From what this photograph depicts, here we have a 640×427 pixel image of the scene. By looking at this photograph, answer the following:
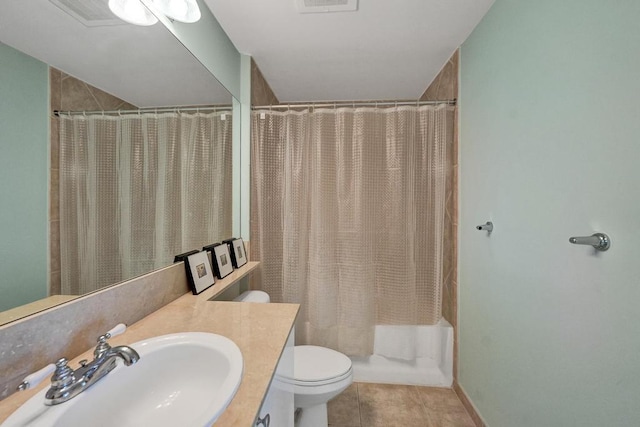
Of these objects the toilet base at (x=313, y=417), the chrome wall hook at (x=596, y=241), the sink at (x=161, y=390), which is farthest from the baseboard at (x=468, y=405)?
the sink at (x=161, y=390)

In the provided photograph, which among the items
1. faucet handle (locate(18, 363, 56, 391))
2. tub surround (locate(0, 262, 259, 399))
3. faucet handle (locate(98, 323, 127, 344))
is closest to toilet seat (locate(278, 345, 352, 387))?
tub surround (locate(0, 262, 259, 399))

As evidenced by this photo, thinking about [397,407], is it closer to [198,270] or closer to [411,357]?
[411,357]

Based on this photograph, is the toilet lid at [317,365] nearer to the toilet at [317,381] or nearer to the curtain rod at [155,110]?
the toilet at [317,381]

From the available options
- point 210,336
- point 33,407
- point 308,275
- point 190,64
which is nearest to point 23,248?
point 33,407

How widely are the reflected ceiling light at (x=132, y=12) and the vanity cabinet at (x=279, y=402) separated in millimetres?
1296

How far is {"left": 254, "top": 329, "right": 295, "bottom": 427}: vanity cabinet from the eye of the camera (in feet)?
2.03

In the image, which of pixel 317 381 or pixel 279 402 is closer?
pixel 279 402

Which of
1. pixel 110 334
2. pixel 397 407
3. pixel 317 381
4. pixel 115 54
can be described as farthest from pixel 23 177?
pixel 397 407

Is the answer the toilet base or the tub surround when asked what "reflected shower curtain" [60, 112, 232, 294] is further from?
the toilet base

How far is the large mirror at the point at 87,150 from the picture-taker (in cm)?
57

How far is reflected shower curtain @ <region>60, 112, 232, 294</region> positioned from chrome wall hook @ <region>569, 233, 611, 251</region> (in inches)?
58.7

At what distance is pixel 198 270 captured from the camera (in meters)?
1.19

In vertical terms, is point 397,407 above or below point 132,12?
below

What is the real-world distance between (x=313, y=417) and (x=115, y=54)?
185 cm
